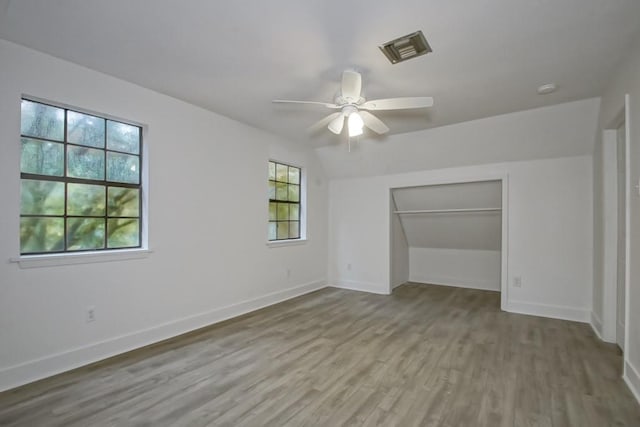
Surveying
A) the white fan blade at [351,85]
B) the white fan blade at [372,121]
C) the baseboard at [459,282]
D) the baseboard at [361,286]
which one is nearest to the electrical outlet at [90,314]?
the white fan blade at [351,85]

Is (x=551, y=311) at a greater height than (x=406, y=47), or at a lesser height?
lesser

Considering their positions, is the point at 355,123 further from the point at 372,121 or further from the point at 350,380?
the point at 350,380

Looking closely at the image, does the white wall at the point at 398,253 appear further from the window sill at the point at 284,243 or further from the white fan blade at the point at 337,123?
the white fan blade at the point at 337,123

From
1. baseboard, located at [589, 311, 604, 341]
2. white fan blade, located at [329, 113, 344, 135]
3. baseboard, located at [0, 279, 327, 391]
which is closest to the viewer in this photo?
baseboard, located at [0, 279, 327, 391]

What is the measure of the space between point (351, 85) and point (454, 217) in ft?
11.8

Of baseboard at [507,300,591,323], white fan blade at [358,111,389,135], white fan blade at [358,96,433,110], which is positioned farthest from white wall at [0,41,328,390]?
baseboard at [507,300,591,323]

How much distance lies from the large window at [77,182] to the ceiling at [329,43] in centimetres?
54

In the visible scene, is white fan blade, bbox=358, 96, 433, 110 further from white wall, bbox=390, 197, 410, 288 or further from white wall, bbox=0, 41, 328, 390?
white wall, bbox=390, 197, 410, 288

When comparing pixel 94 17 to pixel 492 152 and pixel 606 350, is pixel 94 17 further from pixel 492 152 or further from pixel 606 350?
pixel 606 350

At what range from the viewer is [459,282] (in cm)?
568

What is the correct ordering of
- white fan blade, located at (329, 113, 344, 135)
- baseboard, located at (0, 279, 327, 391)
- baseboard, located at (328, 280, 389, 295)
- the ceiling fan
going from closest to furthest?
baseboard, located at (0, 279, 327, 391), the ceiling fan, white fan blade, located at (329, 113, 344, 135), baseboard, located at (328, 280, 389, 295)

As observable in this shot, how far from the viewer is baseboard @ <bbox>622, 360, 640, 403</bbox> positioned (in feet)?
6.99

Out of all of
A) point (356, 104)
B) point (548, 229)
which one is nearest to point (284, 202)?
point (356, 104)

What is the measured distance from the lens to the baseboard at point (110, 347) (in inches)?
90.1
